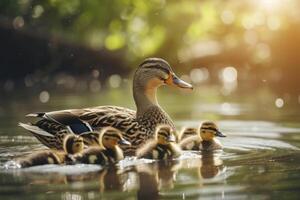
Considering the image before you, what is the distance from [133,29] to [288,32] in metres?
2.87

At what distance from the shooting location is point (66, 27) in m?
18.0

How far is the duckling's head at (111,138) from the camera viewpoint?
7.99 metres

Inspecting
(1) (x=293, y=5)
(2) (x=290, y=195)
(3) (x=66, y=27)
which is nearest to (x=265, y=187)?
(2) (x=290, y=195)

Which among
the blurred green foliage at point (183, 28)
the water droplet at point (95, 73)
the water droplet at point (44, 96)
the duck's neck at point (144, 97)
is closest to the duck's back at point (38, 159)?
the duck's neck at point (144, 97)

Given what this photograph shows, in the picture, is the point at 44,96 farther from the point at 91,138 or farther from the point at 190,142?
the point at 91,138

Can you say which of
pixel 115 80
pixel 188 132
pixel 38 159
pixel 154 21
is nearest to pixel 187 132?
pixel 188 132

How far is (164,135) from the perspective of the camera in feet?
26.9

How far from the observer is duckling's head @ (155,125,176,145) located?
8.14 meters

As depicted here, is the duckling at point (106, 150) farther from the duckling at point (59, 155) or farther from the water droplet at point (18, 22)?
the water droplet at point (18, 22)

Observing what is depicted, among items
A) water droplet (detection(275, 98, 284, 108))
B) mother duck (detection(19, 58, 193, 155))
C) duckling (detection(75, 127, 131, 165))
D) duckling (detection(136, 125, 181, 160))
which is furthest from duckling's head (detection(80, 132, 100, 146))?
water droplet (detection(275, 98, 284, 108))

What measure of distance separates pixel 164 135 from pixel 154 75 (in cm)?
114

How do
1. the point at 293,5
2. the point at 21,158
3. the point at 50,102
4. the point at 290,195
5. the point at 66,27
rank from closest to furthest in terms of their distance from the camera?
the point at 290,195, the point at 21,158, the point at 50,102, the point at 293,5, the point at 66,27

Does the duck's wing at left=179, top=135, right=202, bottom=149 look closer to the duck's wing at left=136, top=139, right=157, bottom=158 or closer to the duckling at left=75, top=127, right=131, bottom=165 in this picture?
the duck's wing at left=136, top=139, right=157, bottom=158

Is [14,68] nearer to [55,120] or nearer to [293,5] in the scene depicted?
[293,5]
